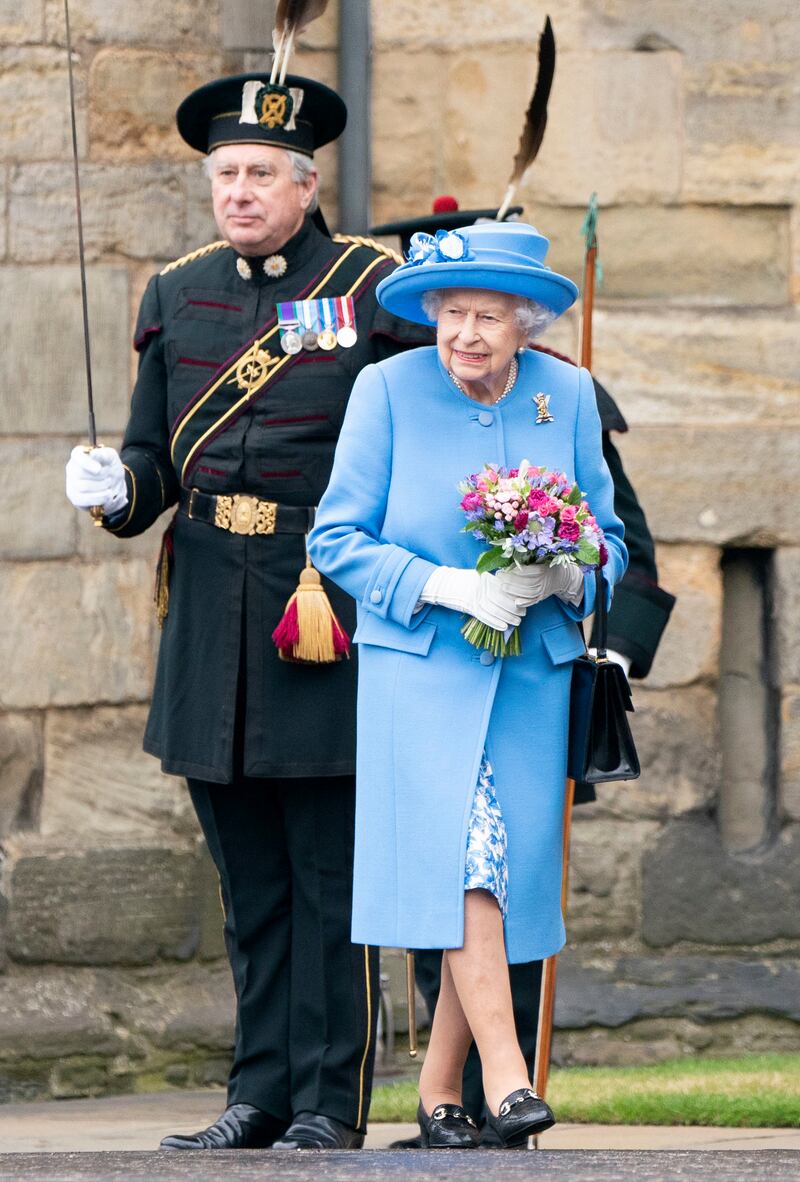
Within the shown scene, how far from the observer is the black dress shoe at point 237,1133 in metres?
4.67

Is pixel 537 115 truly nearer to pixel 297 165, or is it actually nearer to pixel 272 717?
pixel 297 165

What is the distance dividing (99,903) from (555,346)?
79.2 inches

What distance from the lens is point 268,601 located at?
190 inches

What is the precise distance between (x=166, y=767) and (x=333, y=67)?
96.1 inches

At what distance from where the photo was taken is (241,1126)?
4.78 meters

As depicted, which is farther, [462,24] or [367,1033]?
[462,24]

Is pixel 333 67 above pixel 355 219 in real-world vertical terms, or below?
above

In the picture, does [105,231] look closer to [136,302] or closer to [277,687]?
[136,302]

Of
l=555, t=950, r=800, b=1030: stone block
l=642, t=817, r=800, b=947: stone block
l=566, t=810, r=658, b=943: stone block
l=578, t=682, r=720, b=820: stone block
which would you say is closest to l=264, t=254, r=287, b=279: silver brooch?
l=578, t=682, r=720, b=820: stone block

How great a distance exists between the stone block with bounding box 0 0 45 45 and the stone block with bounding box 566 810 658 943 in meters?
2.67

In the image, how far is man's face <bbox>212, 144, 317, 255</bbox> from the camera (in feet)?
15.7

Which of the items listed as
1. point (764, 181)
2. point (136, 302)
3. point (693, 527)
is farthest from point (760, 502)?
point (136, 302)

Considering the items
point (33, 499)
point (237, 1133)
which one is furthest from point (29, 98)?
point (237, 1133)

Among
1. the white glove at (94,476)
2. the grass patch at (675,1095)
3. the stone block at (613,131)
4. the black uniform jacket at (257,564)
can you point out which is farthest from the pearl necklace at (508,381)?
the stone block at (613,131)
